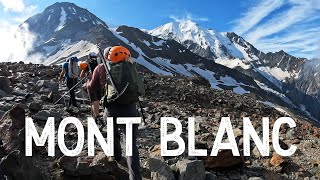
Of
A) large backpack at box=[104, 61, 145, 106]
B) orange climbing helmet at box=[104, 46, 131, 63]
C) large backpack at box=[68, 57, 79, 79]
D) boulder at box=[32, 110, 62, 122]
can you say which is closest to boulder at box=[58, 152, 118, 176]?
large backpack at box=[104, 61, 145, 106]

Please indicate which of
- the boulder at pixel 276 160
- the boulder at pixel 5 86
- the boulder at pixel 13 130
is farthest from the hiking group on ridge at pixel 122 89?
the boulder at pixel 5 86

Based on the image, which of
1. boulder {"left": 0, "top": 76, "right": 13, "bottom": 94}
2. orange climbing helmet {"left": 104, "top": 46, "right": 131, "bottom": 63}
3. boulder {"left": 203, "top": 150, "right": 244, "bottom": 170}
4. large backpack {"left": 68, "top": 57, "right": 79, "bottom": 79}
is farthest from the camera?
boulder {"left": 0, "top": 76, "right": 13, "bottom": 94}

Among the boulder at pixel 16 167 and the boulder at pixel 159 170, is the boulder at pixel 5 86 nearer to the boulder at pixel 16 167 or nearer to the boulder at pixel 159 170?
the boulder at pixel 16 167

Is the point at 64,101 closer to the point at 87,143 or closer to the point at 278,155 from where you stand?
the point at 87,143

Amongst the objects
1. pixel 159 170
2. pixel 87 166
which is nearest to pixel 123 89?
pixel 87 166

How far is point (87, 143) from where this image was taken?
9.97 metres

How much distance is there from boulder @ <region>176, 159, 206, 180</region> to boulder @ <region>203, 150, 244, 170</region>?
1115 mm

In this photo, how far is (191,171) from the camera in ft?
24.7

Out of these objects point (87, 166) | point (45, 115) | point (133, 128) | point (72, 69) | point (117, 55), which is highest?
point (72, 69)

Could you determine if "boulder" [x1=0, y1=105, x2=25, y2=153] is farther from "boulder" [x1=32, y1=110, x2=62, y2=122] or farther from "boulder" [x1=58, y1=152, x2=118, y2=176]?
"boulder" [x1=32, y1=110, x2=62, y2=122]

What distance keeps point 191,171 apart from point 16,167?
3091 mm

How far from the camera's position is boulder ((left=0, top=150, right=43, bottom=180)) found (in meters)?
6.60

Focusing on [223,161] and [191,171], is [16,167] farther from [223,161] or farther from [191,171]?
[223,161]

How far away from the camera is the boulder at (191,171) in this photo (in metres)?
7.50
